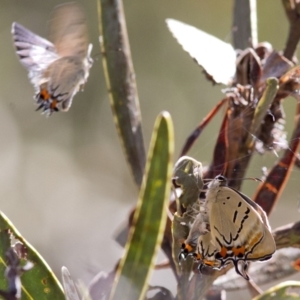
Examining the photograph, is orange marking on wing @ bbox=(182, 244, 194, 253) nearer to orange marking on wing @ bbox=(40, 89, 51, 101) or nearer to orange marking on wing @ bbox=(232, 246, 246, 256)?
orange marking on wing @ bbox=(232, 246, 246, 256)

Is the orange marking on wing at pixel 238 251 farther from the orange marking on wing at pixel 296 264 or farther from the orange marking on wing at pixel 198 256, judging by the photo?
the orange marking on wing at pixel 296 264

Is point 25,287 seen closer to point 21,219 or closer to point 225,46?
point 225,46

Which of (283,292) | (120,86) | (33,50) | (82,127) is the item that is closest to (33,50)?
(33,50)

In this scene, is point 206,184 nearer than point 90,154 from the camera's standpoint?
Yes

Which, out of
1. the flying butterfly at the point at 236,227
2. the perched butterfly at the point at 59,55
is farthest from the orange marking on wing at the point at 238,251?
the perched butterfly at the point at 59,55

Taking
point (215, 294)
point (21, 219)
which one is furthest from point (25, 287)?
point (21, 219)

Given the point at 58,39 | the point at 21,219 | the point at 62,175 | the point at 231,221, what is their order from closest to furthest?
the point at 231,221
the point at 58,39
the point at 21,219
the point at 62,175
